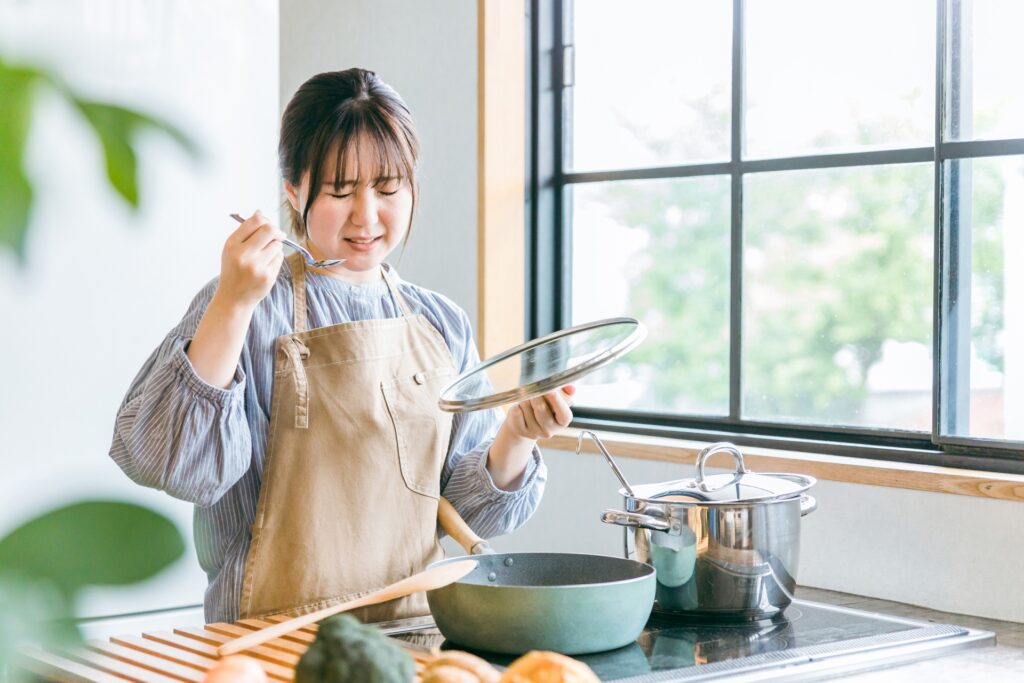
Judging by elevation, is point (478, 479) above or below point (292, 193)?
below

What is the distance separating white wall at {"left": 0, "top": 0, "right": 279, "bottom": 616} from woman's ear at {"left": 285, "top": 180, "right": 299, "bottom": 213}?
0.21m

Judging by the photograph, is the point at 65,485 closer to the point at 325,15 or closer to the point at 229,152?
the point at 229,152

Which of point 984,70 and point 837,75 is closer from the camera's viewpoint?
point 984,70

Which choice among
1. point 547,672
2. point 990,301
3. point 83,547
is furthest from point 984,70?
point 83,547

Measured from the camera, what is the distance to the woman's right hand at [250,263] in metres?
1.10

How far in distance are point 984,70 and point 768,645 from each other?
1.10 meters

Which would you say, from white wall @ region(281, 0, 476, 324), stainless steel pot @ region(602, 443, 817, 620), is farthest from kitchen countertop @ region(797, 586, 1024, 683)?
white wall @ region(281, 0, 476, 324)

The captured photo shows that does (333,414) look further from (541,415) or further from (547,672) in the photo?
(547,672)

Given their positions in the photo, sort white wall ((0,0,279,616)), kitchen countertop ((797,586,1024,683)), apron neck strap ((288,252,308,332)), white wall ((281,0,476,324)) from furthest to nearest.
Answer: white wall ((281,0,476,324))
white wall ((0,0,279,616))
apron neck strap ((288,252,308,332))
kitchen countertop ((797,586,1024,683))

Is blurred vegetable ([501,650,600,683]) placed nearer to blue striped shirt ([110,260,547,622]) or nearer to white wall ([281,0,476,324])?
blue striped shirt ([110,260,547,622])

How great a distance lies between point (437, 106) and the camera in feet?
9.00

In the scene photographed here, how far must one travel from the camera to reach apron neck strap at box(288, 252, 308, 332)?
138 centimetres

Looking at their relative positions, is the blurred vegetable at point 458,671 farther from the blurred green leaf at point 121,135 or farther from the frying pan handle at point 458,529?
the frying pan handle at point 458,529

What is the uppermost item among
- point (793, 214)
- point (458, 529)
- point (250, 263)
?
point (793, 214)
